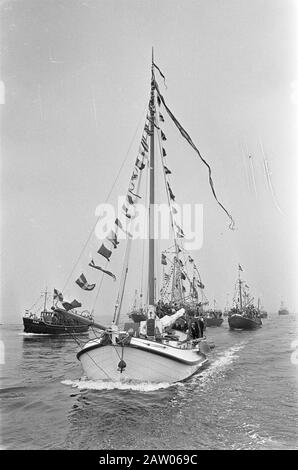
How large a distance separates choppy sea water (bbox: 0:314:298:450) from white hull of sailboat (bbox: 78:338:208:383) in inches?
17.3

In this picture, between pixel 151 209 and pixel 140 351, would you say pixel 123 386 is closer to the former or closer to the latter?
pixel 140 351

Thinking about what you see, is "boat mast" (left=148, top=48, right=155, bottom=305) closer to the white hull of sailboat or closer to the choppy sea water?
the white hull of sailboat

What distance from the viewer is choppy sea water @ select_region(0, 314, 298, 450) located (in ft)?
34.8

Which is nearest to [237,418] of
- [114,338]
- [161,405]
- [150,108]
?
[161,405]

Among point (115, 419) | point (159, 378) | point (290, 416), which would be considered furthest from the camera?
point (159, 378)

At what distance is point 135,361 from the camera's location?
1634 centimetres

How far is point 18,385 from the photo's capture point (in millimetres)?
20609

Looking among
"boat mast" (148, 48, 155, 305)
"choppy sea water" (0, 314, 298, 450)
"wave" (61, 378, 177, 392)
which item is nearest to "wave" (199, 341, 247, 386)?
"choppy sea water" (0, 314, 298, 450)

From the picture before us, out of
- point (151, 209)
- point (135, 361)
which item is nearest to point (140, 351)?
point (135, 361)

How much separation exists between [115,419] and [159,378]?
16.8ft

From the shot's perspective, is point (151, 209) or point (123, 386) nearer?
point (123, 386)

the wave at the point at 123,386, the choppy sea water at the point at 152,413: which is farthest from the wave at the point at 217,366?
the wave at the point at 123,386

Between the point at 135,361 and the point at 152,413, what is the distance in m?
3.36
